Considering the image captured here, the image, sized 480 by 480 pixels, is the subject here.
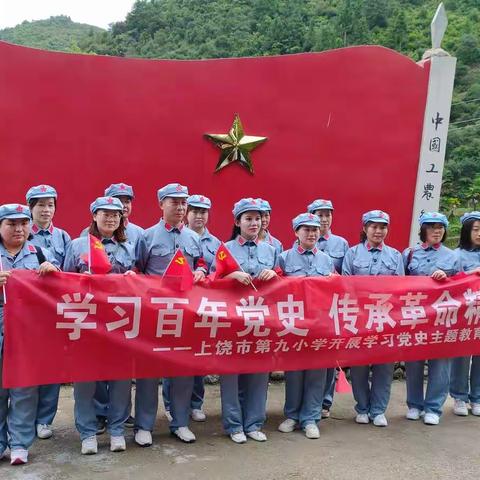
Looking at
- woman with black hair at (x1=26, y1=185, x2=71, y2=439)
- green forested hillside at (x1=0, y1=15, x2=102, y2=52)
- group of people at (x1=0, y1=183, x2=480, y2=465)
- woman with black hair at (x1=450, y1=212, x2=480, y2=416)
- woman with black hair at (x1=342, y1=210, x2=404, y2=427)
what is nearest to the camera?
group of people at (x1=0, y1=183, x2=480, y2=465)

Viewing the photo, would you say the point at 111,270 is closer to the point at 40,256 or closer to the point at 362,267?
the point at 40,256

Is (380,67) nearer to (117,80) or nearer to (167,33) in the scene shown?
(117,80)

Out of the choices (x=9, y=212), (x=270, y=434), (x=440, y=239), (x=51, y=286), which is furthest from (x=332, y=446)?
(x=9, y=212)

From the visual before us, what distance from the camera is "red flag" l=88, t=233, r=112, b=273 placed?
330 centimetres

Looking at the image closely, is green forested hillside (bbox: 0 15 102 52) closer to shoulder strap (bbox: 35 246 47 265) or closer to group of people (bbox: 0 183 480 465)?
group of people (bbox: 0 183 480 465)

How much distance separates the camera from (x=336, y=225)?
220 inches

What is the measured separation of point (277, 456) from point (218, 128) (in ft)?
9.71

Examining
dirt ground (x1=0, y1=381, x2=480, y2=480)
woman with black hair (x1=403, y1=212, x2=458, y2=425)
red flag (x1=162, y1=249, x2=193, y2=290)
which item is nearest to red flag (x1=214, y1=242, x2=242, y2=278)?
red flag (x1=162, y1=249, x2=193, y2=290)

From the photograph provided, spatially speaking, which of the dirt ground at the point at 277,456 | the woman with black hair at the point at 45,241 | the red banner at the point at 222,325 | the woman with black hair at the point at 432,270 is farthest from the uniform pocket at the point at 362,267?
the woman with black hair at the point at 45,241

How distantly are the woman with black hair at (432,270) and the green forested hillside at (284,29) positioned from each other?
29415 mm

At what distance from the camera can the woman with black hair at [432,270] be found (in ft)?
13.3

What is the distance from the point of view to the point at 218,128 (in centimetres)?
525

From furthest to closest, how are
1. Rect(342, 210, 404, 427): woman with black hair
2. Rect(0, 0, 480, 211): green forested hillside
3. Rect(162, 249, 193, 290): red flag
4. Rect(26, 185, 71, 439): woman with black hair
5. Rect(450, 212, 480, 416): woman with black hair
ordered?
Rect(0, 0, 480, 211): green forested hillside
Rect(450, 212, 480, 416): woman with black hair
Rect(342, 210, 404, 427): woman with black hair
Rect(26, 185, 71, 439): woman with black hair
Rect(162, 249, 193, 290): red flag

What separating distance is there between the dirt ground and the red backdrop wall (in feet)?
6.60
